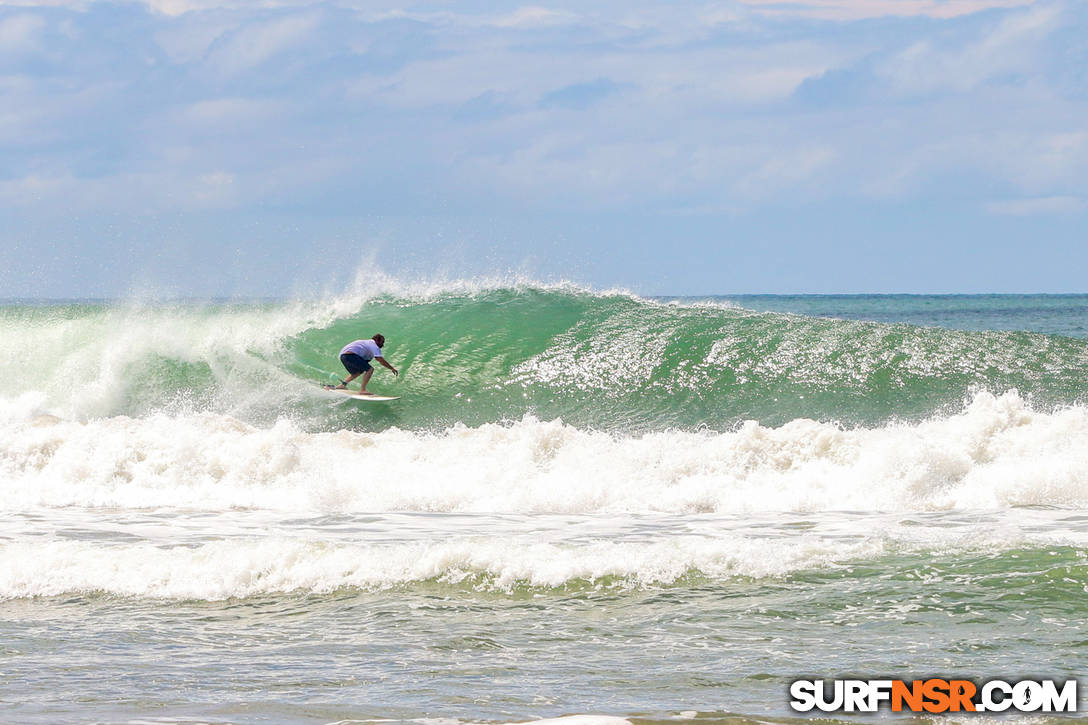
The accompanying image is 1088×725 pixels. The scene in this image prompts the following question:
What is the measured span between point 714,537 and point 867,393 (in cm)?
669

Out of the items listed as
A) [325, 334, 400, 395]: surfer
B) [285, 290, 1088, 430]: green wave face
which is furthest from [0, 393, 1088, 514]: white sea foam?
[325, 334, 400, 395]: surfer

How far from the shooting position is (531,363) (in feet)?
56.2

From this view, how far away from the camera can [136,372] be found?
17281mm

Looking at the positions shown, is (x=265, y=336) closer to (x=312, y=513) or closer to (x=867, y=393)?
(x=312, y=513)

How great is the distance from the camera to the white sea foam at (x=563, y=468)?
1080cm

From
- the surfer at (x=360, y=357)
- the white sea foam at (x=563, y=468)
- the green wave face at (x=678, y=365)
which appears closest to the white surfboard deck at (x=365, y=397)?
the surfer at (x=360, y=357)

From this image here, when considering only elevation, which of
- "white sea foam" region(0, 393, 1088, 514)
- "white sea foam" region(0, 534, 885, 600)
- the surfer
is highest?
the surfer

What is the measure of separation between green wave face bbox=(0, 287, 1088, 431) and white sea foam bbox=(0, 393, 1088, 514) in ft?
6.08

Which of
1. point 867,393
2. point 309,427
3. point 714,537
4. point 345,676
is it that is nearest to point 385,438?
point 309,427

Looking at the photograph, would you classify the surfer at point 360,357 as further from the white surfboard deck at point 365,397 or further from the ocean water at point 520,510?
the ocean water at point 520,510

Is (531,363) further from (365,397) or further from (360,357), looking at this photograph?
(365,397)

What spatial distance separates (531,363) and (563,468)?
5.26 meters

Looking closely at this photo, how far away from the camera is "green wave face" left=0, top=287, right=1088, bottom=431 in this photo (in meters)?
15.2

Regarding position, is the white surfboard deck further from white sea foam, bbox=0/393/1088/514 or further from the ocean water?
white sea foam, bbox=0/393/1088/514
